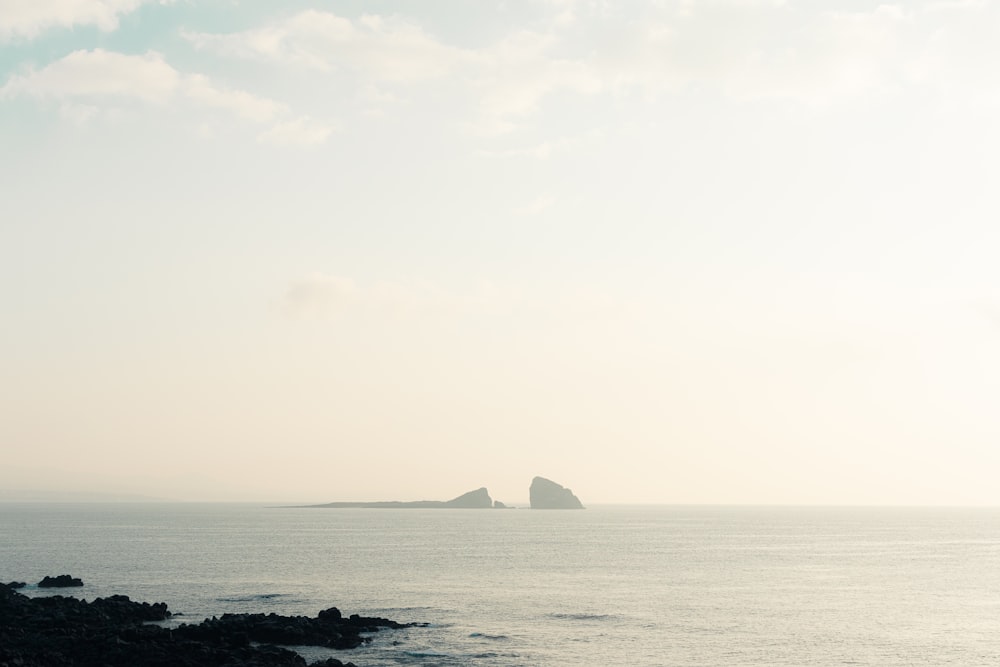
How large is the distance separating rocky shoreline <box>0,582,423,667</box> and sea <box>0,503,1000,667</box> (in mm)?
2888

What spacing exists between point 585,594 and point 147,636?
46.9 metres

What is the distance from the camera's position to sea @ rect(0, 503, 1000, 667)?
6450 cm

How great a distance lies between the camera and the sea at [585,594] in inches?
2539

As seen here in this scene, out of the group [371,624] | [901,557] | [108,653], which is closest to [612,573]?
[371,624]

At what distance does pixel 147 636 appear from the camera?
5988cm

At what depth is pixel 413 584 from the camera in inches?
3969

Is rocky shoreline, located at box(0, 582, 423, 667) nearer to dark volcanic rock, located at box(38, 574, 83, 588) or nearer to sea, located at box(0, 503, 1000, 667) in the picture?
sea, located at box(0, 503, 1000, 667)

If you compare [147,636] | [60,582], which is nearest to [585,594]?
[147,636]

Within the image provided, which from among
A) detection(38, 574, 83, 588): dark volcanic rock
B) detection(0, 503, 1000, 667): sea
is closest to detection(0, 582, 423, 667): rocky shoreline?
detection(0, 503, 1000, 667): sea

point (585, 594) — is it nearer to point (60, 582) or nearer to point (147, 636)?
point (147, 636)

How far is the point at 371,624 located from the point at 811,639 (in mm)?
32441

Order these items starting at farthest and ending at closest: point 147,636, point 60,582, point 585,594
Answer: point 60,582
point 585,594
point 147,636

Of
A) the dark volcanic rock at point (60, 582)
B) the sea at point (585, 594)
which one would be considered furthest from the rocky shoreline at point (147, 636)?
the dark volcanic rock at point (60, 582)

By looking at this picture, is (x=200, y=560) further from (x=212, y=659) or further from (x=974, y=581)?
(x=974, y=581)
